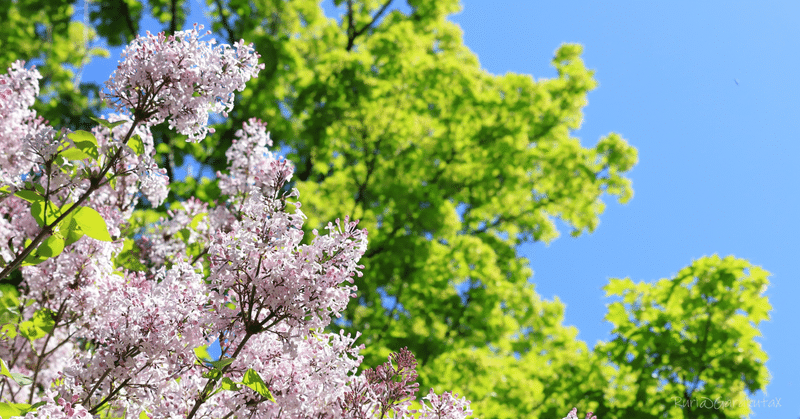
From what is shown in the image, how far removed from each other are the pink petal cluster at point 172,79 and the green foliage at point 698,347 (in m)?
5.97

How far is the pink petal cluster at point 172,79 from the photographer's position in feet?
10.0

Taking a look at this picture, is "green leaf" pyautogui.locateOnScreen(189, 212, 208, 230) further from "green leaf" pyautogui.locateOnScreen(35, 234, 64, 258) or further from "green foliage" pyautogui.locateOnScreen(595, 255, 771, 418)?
"green foliage" pyautogui.locateOnScreen(595, 255, 771, 418)

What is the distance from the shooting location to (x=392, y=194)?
1123 cm

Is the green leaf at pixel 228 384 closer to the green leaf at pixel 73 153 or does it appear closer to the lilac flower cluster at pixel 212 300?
the lilac flower cluster at pixel 212 300

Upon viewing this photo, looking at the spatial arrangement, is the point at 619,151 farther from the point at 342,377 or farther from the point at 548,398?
the point at 342,377

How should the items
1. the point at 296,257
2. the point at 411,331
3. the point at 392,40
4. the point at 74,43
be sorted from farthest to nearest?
the point at 74,43 < the point at 392,40 < the point at 411,331 < the point at 296,257

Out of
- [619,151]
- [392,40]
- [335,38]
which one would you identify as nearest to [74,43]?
A: [335,38]

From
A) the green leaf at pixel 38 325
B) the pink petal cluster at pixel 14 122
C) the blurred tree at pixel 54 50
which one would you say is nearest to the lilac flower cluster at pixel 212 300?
the pink petal cluster at pixel 14 122

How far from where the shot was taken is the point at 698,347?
7.00m

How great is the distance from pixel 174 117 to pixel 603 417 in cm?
608

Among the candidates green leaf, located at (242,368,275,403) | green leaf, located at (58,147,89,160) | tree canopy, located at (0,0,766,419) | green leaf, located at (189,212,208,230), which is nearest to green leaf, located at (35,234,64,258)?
green leaf, located at (58,147,89,160)

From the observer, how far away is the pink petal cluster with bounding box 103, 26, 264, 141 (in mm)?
3055

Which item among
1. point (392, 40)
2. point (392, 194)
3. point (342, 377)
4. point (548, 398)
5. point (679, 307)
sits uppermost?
point (392, 40)

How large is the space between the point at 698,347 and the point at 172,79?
6.72 metres
